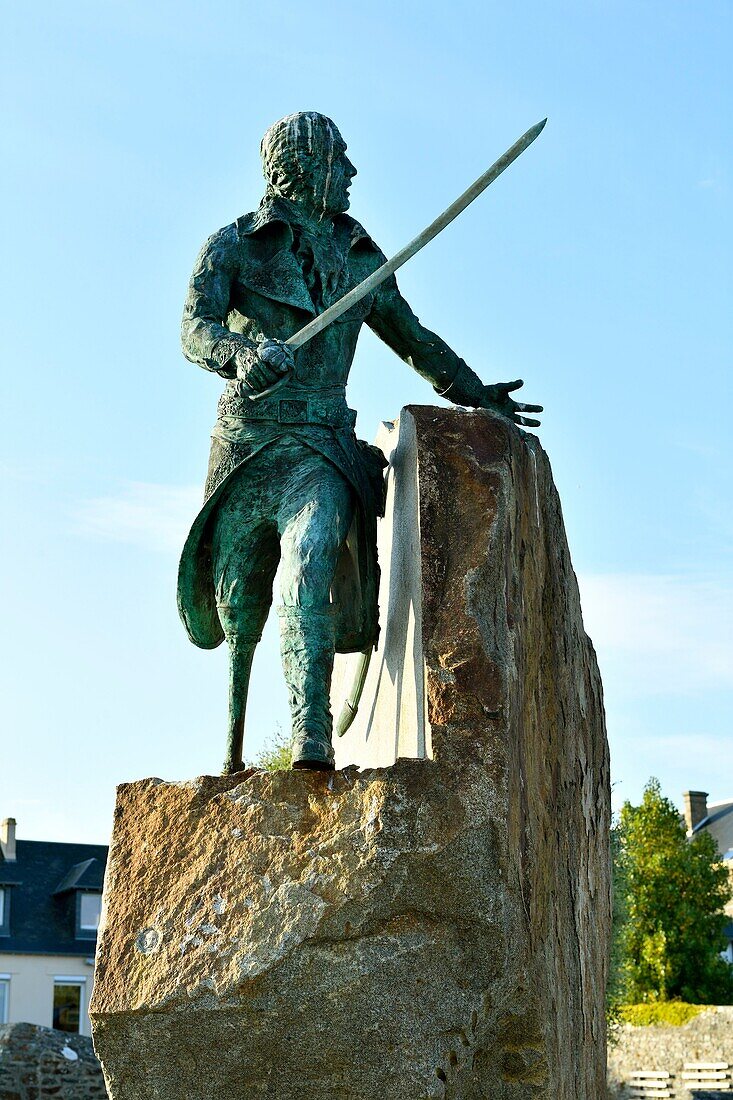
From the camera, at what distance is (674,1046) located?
30.5m

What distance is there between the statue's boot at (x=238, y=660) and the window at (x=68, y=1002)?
2695cm

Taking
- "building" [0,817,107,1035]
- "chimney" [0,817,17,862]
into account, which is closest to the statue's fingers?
"building" [0,817,107,1035]

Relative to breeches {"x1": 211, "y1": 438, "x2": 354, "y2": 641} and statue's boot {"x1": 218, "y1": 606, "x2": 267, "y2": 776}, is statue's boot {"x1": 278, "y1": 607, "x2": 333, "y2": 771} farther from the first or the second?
statue's boot {"x1": 218, "y1": 606, "x2": 267, "y2": 776}

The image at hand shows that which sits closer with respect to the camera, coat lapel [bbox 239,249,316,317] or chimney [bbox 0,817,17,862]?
coat lapel [bbox 239,249,316,317]

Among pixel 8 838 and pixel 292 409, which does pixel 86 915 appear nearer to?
pixel 8 838

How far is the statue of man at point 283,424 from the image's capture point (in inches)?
200

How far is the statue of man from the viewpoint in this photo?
5090 millimetres

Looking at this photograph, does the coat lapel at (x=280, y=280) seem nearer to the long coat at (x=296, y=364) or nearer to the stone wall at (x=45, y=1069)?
the long coat at (x=296, y=364)

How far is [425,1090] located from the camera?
4.31m

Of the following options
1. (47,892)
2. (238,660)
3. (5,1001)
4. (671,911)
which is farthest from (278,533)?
(671,911)

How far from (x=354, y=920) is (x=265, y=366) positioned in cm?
165

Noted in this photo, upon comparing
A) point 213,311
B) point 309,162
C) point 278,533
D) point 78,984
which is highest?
point 309,162

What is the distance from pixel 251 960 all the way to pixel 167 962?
0.80ft

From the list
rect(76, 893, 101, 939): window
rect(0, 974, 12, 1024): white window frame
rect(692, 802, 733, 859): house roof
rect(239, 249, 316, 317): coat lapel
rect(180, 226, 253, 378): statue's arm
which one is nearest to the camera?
rect(180, 226, 253, 378): statue's arm
